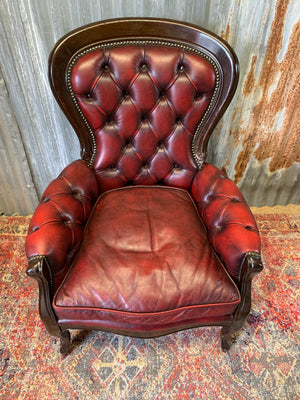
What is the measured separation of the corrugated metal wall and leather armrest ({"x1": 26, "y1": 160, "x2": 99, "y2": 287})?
1.55 ft

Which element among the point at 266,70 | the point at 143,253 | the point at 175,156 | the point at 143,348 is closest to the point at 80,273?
the point at 143,253

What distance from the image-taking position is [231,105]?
150 cm

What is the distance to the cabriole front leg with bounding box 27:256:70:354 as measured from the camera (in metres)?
0.87

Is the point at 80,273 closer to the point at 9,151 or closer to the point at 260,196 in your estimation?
the point at 9,151

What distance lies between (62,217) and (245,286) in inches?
27.4

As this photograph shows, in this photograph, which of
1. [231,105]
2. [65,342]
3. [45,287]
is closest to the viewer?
[45,287]

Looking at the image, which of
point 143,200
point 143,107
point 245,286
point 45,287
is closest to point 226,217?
point 245,286

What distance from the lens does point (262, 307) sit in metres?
1.40

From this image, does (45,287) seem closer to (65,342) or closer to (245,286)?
(65,342)

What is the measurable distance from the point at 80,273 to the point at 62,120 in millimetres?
902

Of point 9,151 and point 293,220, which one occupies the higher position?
point 9,151

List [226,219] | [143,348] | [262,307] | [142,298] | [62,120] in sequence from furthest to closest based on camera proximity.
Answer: [62,120], [262,307], [143,348], [226,219], [142,298]

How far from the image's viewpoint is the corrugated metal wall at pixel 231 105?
1.22 meters

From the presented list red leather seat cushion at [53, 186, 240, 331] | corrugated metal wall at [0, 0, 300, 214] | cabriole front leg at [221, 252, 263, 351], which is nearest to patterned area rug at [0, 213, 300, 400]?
cabriole front leg at [221, 252, 263, 351]
